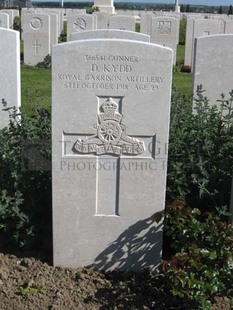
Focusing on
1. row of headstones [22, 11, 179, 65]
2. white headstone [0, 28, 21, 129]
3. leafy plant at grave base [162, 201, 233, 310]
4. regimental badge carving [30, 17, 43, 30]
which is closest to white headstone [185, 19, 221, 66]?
row of headstones [22, 11, 179, 65]

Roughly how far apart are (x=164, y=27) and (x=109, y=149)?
1162cm

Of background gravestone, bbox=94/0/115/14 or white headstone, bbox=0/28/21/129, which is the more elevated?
background gravestone, bbox=94/0/115/14

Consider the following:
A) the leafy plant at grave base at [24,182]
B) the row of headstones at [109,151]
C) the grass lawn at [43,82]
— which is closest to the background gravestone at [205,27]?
the grass lawn at [43,82]

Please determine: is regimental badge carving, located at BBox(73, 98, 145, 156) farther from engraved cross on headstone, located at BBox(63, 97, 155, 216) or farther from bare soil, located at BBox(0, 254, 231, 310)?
bare soil, located at BBox(0, 254, 231, 310)

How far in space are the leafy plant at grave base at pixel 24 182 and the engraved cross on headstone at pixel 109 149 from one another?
0.56 meters

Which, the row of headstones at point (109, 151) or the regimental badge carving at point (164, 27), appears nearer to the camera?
the row of headstones at point (109, 151)

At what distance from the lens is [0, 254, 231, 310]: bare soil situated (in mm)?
3289

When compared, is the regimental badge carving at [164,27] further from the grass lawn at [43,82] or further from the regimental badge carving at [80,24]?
the regimental badge carving at [80,24]

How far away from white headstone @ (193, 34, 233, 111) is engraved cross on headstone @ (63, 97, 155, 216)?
337 centimetres

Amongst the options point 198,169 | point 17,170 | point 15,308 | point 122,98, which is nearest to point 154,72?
point 122,98

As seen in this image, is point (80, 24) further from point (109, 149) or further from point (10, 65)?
point (109, 149)

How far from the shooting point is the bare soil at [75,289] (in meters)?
3.29

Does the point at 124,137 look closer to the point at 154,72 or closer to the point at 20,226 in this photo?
the point at 154,72

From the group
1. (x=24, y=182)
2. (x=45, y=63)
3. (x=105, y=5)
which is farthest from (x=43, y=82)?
(x=105, y=5)
